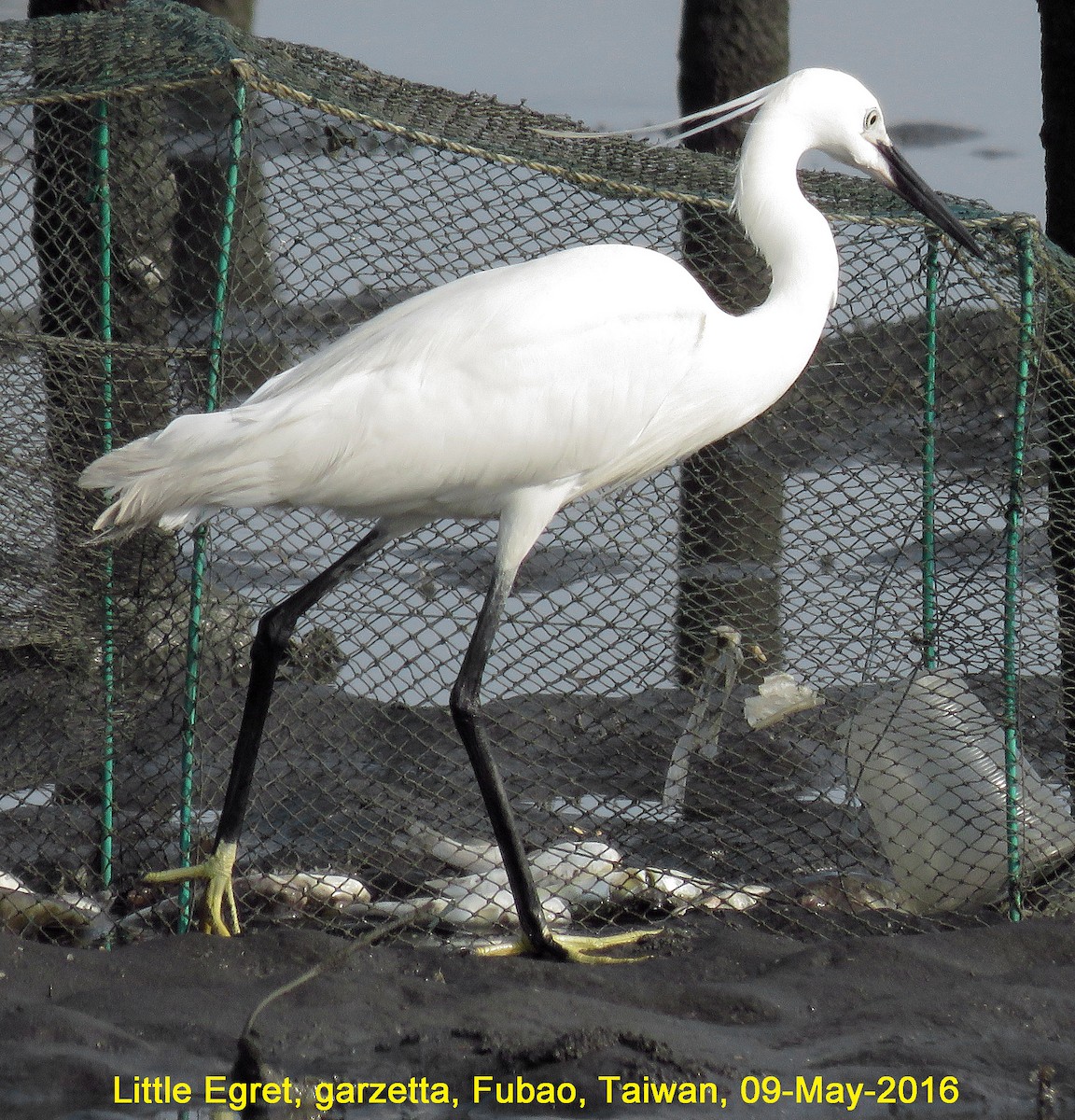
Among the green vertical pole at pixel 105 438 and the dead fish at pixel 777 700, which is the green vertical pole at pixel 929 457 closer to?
the dead fish at pixel 777 700

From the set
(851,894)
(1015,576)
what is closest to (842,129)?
(1015,576)

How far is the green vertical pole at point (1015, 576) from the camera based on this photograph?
3787 mm

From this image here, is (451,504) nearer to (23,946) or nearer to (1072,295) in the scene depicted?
(23,946)

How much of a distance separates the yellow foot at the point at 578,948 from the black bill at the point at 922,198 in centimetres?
187

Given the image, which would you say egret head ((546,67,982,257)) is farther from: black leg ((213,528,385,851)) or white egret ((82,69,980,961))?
black leg ((213,528,385,851))

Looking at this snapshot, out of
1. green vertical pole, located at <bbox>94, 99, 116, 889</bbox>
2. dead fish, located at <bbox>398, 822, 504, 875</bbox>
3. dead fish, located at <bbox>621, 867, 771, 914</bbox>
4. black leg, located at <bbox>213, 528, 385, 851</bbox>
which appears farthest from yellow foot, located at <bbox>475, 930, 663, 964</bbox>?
green vertical pole, located at <bbox>94, 99, 116, 889</bbox>

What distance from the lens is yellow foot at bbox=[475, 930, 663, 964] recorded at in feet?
11.3

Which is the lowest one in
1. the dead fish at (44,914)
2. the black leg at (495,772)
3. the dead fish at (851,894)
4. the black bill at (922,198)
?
the dead fish at (851,894)

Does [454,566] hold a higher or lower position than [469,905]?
higher

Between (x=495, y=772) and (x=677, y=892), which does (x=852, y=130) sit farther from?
(x=677, y=892)

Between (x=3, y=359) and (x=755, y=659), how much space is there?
2.56 meters

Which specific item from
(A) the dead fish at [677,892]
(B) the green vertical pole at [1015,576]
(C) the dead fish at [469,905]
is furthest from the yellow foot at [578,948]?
(B) the green vertical pole at [1015,576]

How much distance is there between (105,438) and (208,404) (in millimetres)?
337

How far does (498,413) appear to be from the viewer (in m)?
3.41
